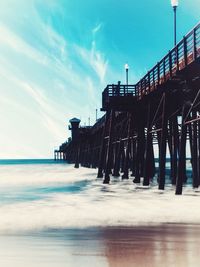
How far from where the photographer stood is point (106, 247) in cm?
697

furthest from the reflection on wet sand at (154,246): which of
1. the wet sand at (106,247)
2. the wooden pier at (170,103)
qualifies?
the wooden pier at (170,103)

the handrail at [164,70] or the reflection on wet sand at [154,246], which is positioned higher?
the handrail at [164,70]

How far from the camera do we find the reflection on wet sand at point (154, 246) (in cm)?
590

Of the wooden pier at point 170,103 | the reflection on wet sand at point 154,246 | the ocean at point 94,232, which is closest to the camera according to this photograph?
the reflection on wet sand at point 154,246

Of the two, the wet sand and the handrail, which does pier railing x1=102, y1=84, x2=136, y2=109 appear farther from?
the wet sand

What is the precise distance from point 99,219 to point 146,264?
468 cm

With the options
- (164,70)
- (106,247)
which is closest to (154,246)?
(106,247)

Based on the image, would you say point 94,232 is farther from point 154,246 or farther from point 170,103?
point 170,103

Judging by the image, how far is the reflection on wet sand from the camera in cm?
590

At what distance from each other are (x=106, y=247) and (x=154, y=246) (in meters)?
0.85

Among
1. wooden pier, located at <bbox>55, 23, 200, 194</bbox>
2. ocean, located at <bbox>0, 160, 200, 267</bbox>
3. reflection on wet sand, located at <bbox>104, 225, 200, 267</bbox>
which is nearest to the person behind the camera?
reflection on wet sand, located at <bbox>104, 225, 200, 267</bbox>

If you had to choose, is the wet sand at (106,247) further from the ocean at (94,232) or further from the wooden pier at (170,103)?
the wooden pier at (170,103)

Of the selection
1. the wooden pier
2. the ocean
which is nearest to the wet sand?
the ocean

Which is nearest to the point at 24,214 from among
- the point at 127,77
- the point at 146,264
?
the point at 146,264
